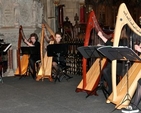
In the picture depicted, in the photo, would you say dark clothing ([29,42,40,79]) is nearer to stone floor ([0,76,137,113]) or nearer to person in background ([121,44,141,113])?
stone floor ([0,76,137,113])

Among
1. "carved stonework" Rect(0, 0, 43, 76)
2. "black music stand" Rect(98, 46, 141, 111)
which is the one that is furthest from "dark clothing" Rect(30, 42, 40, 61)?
"black music stand" Rect(98, 46, 141, 111)

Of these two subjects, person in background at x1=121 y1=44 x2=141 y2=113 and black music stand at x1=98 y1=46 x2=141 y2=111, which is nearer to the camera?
black music stand at x1=98 y1=46 x2=141 y2=111

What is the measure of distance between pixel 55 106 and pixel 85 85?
38.9 inches

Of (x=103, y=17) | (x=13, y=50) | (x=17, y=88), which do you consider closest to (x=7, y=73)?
(x=13, y=50)

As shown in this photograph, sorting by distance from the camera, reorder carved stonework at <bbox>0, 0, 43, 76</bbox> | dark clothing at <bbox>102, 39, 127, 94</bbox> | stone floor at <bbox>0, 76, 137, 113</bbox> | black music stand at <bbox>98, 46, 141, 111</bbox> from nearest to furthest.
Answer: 1. black music stand at <bbox>98, 46, 141, 111</bbox>
2. stone floor at <bbox>0, 76, 137, 113</bbox>
3. dark clothing at <bbox>102, 39, 127, 94</bbox>
4. carved stonework at <bbox>0, 0, 43, 76</bbox>

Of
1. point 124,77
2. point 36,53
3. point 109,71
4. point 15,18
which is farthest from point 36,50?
point 124,77

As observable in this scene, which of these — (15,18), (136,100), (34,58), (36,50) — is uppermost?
(15,18)

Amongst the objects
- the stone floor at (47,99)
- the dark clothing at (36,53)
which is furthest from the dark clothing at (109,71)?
the dark clothing at (36,53)

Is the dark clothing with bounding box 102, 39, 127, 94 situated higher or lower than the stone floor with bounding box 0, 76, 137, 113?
higher

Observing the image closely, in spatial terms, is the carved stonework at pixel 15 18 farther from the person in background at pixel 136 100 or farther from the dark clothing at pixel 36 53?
the person in background at pixel 136 100

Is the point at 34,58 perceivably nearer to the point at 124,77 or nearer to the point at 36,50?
the point at 36,50

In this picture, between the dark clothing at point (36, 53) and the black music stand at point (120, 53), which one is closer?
the black music stand at point (120, 53)

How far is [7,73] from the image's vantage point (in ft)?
30.4

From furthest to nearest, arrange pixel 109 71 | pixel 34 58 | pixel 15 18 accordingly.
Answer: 1. pixel 15 18
2. pixel 34 58
3. pixel 109 71
